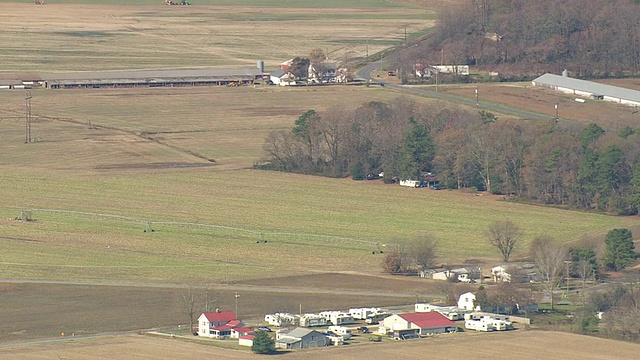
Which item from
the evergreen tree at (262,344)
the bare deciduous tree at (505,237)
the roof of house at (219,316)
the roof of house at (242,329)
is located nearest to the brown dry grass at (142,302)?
the roof of house at (219,316)

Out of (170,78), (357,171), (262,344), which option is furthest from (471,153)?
(170,78)

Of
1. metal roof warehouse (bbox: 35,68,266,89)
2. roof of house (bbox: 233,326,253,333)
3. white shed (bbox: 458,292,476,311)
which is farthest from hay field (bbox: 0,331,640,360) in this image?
metal roof warehouse (bbox: 35,68,266,89)

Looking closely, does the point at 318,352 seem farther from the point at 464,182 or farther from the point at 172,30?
the point at 172,30

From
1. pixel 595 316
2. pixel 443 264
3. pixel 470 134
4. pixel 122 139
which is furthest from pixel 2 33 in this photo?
pixel 595 316

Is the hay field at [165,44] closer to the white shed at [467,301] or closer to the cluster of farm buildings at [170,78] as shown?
the cluster of farm buildings at [170,78]

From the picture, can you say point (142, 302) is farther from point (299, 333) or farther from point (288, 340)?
point (288, 340)

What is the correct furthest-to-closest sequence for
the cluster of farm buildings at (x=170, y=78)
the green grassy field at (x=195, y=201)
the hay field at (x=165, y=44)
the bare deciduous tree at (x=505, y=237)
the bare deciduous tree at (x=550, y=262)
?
the hay field at (x=165, y=44) → the cluster of farm buildings at (x=170, y=78) → the bare deciduous tree at (x=505, y=237) → the green grassy field at (x=195, y=201) → the bare deciduous tree at (x=550, y=262)
